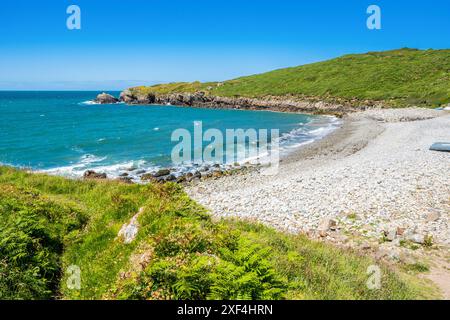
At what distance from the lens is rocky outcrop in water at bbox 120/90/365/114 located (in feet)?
289

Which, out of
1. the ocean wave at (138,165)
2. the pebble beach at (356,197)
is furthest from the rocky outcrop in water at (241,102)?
the pebble beach at (356,197)

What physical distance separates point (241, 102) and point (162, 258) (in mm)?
109289

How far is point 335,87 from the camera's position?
10225 centimetres

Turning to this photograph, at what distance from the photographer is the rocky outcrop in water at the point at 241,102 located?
87981mm

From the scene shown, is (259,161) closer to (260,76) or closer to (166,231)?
(166,231)

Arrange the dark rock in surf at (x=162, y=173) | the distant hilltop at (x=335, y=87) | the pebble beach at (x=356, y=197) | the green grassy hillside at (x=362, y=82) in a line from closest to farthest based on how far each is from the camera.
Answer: the pebble beach at (x=356, y=197) → the dark rock in surf at (x=162, y=173) → the green grassy hillside at (x=362, y=82) → the distant hilltop at (x=335, y=87)

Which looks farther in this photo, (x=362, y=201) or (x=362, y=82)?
(x=362, y=82)

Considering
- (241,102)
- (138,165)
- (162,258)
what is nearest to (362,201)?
(162,258)

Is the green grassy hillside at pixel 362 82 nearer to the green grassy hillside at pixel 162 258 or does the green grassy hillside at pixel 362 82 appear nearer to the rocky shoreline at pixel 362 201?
the rocky shoreline at pixel 362 201

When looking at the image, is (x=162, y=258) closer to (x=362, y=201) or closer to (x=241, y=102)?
(x=362, y=201)

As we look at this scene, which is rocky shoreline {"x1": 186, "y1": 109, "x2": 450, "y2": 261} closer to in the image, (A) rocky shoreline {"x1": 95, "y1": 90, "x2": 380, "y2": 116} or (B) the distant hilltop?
(B) the distant hilltop

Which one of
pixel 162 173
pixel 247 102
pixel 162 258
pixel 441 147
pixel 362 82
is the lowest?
pixel 162 173
